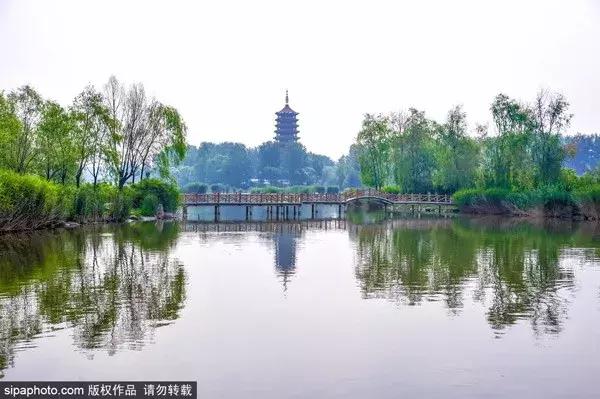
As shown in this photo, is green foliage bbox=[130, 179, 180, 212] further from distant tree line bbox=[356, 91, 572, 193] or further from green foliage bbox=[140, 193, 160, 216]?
distant tree line bbox=[356, 91, 572, 193]

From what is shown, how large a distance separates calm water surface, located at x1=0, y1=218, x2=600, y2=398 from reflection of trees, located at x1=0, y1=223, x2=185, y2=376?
0.17ft

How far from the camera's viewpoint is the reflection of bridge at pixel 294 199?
6631cm

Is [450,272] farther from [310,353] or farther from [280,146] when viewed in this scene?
[280,146]

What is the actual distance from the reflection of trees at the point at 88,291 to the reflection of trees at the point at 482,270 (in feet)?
18.8

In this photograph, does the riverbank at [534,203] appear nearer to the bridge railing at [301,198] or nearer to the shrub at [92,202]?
the bridge railing at [301,198]

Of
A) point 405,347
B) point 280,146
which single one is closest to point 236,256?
point 405,347

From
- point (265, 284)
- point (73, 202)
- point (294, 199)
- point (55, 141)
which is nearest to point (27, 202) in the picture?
point (73, 202)

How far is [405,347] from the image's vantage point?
1298 cm

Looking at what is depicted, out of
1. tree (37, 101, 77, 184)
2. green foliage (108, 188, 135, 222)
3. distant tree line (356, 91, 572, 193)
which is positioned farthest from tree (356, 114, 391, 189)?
tree (37, 101, 77, 184)

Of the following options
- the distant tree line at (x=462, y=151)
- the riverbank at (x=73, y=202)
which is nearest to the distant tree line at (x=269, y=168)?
the distant tree line at (x=462, y=151)

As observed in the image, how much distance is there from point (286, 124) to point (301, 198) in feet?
238

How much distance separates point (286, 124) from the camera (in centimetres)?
14188

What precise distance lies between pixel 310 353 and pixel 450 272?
11.3m

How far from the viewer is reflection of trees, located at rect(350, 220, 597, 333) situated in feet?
55.6
